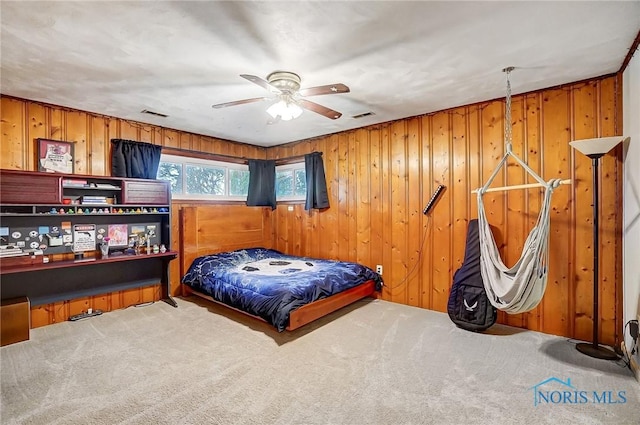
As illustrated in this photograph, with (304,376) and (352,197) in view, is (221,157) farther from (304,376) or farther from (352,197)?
(304,376)

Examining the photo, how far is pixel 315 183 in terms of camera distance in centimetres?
477

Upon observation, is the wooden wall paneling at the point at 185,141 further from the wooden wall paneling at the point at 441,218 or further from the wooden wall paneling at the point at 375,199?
the wooden wall paneling at the point at 441,218

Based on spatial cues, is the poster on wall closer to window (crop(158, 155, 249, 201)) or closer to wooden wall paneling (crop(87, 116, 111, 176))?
wooden wall paneling (crop(87, 116, 111, 176))

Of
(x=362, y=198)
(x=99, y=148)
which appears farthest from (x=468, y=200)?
(x=99, y=148)

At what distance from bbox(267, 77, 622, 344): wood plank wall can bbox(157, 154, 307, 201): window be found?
1.38 ft

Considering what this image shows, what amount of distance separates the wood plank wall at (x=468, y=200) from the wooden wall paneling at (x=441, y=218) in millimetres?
12

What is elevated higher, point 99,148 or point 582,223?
point 99,148

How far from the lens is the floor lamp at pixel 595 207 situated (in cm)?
237

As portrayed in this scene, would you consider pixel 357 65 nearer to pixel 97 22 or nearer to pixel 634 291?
pixel 97 22

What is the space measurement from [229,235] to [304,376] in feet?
9.90

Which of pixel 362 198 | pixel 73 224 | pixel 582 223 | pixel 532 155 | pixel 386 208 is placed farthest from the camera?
pixel 362 198

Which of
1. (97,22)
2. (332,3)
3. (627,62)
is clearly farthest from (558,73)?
(97,22)

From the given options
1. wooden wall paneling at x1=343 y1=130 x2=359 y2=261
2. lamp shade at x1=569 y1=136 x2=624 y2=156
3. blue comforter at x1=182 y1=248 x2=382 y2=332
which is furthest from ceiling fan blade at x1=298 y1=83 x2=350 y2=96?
wooden wall paneling at x1=343 y1=130 x2=359 y2=261

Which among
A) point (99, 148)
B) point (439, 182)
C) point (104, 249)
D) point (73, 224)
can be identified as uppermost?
point (99, 148)
